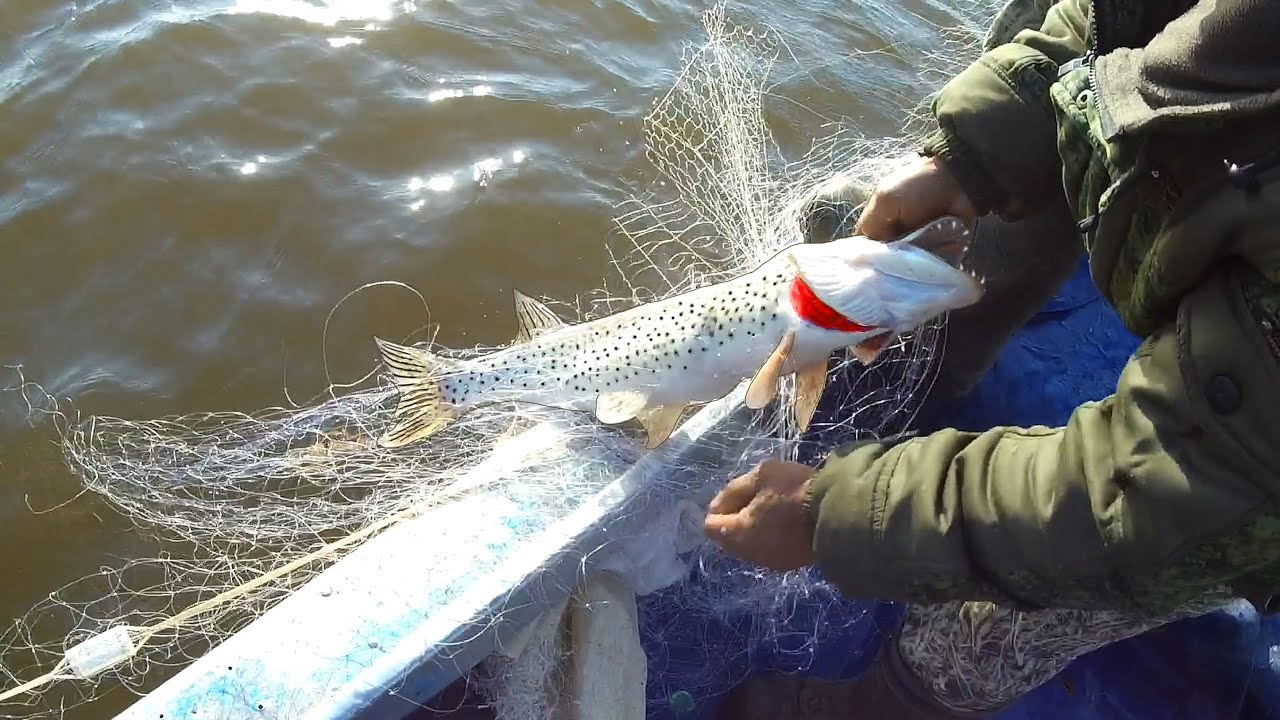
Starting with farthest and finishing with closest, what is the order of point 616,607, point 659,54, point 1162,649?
1. point 659,54
2. point 1162,649
3. point 616,607

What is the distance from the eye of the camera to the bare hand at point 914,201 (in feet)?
9.36

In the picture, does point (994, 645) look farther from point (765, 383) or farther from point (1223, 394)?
point (1223, 394)

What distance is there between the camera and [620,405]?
116 inches

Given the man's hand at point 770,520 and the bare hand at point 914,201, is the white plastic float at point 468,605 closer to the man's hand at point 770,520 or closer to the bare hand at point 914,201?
the man's hand at point 770,520

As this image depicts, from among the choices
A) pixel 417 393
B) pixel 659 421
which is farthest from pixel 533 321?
pixel 659 421

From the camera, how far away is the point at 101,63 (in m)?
6.52

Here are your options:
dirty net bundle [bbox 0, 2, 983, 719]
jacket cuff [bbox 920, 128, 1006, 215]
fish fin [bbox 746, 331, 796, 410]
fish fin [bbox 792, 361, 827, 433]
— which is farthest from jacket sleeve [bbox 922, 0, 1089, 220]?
fish fin [bbox 746, 331, 796, 410]

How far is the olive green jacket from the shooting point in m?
1.52

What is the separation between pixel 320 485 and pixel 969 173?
3.21 m

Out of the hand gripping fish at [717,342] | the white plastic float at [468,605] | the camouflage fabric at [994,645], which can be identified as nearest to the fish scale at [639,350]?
the hand gripping fish at [717,342]

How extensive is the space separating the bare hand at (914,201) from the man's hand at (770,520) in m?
1.01

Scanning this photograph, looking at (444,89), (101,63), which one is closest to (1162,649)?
(444,89)

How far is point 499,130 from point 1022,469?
18.2 feet

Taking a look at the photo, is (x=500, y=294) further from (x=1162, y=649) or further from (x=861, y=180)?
(x=1162, y=649)
